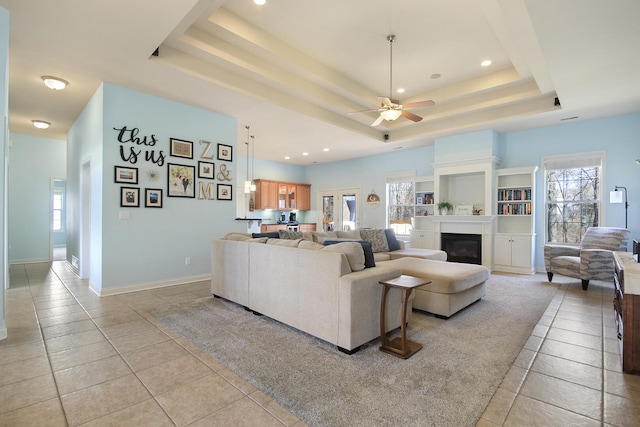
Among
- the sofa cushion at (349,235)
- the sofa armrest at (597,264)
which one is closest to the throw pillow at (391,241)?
the sofa cushion at (349,235)

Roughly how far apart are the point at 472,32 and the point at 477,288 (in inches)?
125

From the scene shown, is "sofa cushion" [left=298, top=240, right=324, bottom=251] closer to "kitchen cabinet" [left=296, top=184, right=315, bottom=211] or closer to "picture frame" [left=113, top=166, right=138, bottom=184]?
"picture frame" [left=113, top=166, right=138, bottom=184]

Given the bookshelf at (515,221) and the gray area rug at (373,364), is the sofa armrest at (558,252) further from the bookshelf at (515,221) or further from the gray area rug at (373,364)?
the gray area rug at (373,364)

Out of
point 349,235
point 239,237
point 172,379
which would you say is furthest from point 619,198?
point 172,379

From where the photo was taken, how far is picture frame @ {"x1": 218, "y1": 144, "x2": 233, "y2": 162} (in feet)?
17.5

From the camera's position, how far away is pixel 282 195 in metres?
9.59

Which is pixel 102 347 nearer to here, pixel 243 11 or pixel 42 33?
pixel 42 33

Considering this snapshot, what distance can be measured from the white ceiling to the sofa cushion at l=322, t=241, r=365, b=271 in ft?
8.26

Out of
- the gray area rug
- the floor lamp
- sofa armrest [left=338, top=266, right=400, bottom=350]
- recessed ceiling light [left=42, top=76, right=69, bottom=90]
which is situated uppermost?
recessed ceiling light [left=42, top=76, right=69, bottom=90]

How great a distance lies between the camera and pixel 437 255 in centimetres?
538

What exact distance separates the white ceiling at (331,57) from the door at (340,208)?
3432mm

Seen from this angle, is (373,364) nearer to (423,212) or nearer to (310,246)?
(310,246)

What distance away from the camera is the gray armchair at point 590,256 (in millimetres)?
4371

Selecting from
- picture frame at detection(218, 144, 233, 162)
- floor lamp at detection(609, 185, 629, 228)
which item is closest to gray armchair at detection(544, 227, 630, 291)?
floor lamp at detection(609, 185, 629, 228)
